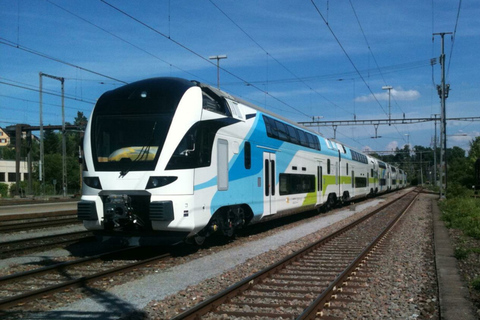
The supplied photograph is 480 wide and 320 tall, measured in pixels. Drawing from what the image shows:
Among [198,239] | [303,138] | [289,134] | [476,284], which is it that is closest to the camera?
[476,284]

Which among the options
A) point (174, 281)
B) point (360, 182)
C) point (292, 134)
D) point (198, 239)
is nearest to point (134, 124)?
point (198, 239)

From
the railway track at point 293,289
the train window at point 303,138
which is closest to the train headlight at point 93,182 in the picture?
the railway track at point 293,289

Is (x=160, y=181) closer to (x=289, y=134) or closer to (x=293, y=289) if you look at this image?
(x=293, y=289)

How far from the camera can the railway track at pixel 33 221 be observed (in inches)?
631

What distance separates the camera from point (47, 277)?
8.17m

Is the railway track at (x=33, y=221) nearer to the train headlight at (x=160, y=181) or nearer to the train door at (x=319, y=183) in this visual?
the train headlight at (x=160, y=181)

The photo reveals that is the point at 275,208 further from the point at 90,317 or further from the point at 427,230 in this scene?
the point at 90,317

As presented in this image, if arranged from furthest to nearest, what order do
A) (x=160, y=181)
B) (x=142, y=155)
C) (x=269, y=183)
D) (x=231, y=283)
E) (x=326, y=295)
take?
(x=269, y=183)
(x=142, y=155)
(x=160, y=181)
(x=231, y=283)
(x=326, y=295)

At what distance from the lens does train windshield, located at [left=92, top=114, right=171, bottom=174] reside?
30.8 feet

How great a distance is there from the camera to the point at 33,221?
65.3ft

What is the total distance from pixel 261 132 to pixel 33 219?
1236cm

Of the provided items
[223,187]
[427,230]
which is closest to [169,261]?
[223,187]

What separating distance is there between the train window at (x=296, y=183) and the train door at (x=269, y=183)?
819 millimetres

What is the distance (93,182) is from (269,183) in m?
5.55
